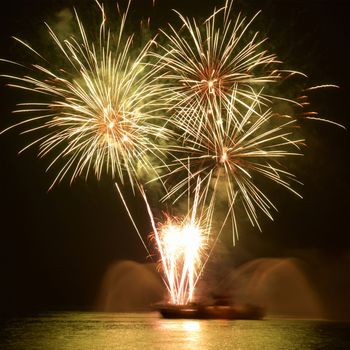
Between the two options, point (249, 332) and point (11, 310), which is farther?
point (11, 310)

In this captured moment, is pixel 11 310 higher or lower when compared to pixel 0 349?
higher

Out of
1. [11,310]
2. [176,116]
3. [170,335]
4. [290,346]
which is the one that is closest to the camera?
[176,116]

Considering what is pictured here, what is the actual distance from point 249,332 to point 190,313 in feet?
36.1

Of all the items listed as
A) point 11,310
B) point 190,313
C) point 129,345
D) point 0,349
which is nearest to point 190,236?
point 129,345

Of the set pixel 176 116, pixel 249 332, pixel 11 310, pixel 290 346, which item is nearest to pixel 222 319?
pixel 249 332

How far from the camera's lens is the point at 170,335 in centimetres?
4075

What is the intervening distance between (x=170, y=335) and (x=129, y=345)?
19.6 ft

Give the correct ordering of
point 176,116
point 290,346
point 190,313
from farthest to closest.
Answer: point 190,313 < point 290,346 < point 176,116

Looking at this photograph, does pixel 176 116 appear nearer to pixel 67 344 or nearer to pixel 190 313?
pixel 67 344

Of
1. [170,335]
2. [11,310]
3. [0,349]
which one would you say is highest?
[11,310]

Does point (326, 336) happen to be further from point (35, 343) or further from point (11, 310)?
point (11, 310)

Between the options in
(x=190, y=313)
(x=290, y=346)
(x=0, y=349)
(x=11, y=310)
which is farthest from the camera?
(x=11, y=310)

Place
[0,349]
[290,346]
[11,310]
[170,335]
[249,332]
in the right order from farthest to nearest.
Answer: [11,310]
[249,332]
[170,335]
[290,346]
[0,349]

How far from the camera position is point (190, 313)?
55406mm
